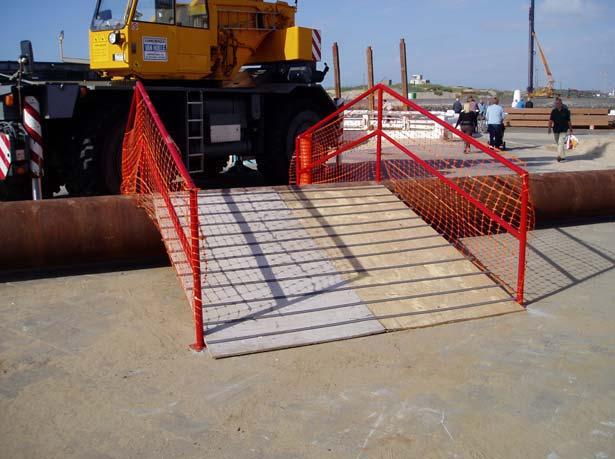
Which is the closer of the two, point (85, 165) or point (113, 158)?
point (85, 165)

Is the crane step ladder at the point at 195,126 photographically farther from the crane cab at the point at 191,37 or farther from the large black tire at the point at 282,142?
the large black tire at the point at 282,142

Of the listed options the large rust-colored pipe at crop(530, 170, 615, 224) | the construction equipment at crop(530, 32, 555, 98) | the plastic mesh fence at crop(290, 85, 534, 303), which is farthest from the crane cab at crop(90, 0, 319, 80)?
the construction equipment at crop(530, 32, 555, 98)

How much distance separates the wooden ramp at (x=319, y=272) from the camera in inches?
209

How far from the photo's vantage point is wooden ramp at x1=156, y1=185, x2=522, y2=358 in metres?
5.32

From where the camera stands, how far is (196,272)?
4898 millimetres

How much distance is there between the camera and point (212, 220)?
691 centimetres

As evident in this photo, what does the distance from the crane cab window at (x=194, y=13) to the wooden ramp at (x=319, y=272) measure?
159 inches

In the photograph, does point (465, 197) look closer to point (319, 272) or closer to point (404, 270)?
point (404, 270)

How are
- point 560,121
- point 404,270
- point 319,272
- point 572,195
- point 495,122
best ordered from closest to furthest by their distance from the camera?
point 319,272 → point 404,270 → point 572,195 → point 560,121 → point 495,122

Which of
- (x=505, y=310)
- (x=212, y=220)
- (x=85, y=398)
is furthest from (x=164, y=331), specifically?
(x=505, y=310)

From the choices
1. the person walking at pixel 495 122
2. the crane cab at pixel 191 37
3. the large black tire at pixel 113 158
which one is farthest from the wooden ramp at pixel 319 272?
the person walking at pixel 495 122

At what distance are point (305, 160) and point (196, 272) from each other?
5194 mm

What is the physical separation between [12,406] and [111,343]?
1080 millimetres

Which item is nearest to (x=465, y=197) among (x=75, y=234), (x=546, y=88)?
(x=75, y=234)
